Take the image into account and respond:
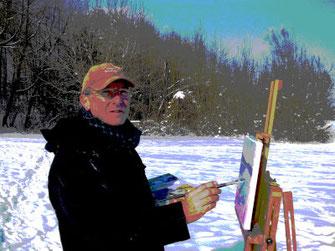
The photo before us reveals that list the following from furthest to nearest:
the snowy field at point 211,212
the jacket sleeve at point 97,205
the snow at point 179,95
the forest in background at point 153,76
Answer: the snow at point 179,95, the forest in background at point 153,76, the snowy field at point 211,212, the jacket sleeve at point 97,205

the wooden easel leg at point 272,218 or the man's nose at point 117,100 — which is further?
the wooden easel leg at point 272,218

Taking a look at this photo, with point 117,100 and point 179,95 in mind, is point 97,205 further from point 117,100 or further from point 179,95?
point 179,95

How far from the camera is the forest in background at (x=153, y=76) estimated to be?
59.0ft

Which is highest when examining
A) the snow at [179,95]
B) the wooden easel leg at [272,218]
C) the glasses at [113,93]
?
the snow at [179,95]

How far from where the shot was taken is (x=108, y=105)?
1527 millimetres

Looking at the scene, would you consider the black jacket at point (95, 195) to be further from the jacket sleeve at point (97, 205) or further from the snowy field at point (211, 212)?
the snowy field at point (211, 212)

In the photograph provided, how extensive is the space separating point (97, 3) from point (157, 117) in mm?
10944

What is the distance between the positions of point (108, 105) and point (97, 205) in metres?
0.45

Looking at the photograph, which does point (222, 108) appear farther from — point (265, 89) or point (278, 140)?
point (278, 140)

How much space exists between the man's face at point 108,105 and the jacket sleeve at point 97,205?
0.22 m

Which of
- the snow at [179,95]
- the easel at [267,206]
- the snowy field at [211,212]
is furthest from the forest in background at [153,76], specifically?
the easel at [267,206]

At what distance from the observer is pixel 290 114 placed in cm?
1761

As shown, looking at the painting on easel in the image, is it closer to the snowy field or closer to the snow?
the snowy field

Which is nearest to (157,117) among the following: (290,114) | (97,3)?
(290,114)
